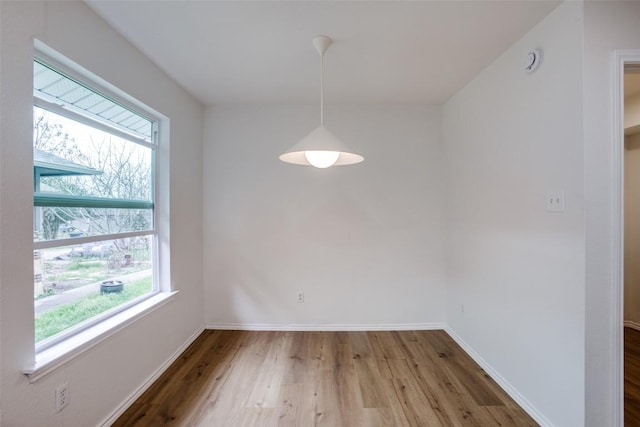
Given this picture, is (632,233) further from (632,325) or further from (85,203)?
(85,203)

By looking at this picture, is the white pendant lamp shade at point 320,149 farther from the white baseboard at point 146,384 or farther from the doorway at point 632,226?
the doorway at point 632,226

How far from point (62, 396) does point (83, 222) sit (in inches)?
38.6

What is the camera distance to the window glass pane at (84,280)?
1.51 meters

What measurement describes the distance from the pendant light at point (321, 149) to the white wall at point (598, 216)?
1308 millimetres

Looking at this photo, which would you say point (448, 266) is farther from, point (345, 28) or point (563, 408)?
point (345, 28)

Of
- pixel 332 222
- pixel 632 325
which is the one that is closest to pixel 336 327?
pixel 332 222

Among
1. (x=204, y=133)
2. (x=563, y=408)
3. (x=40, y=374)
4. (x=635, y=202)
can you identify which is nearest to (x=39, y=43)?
(x=40, y=374)

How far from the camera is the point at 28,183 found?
1.34 metres

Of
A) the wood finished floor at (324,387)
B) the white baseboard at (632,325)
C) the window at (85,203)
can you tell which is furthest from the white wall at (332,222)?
the white baseboard at (632,325)

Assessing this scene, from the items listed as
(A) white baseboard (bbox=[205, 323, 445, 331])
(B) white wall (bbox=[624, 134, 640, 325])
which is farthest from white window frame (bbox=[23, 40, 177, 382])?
(B) white wall (bbox=[624, 134, 640, 325])

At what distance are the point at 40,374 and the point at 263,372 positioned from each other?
1.51 meters

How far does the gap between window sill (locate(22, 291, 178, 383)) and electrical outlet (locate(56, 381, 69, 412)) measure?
0.13 meters

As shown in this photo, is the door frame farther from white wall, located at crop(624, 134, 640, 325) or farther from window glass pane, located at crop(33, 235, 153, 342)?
window glass pane, located at crop(33, 235, 153, 342)

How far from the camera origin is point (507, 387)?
2148mm
